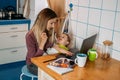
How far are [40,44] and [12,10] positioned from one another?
6.00 feet

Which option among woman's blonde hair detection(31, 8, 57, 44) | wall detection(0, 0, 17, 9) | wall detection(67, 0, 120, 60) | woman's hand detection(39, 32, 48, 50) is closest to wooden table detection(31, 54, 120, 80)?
wall detection(67, 0, 120, 60)

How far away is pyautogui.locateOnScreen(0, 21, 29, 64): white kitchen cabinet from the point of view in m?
3.11

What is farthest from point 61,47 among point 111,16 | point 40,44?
point 111,16

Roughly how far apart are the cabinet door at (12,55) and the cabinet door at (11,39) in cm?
9

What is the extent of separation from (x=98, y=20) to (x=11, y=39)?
1.86 m

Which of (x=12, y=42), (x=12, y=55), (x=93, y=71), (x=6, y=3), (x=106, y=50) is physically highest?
(x=6, y=3)

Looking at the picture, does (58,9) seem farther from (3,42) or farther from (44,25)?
(3,42)

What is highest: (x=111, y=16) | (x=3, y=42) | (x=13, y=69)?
(x=111, y=16)

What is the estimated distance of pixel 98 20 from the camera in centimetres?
176

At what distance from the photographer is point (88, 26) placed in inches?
73.9

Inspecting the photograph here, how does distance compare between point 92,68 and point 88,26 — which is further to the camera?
point 88,26

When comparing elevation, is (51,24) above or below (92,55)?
above

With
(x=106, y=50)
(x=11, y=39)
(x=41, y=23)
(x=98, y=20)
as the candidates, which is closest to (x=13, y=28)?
(x=11, y=39)

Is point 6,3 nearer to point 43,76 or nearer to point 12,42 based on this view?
point 12,42
